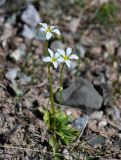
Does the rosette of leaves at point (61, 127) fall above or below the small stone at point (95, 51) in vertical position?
below

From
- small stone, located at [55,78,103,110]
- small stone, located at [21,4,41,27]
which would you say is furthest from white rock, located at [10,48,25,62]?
small stone, located at [55,78,103,110]

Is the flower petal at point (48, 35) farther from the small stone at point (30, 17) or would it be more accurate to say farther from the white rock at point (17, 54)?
the small stone at point (30, 17)

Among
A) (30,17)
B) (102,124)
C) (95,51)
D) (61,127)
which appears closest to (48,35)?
(61,127)

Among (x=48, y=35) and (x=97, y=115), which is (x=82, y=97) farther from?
(x=48, y=35)

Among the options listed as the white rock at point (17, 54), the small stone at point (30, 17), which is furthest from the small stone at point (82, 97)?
the small stone at point (30, 17)

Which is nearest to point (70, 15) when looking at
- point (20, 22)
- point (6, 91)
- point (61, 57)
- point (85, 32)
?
point (85, 32)

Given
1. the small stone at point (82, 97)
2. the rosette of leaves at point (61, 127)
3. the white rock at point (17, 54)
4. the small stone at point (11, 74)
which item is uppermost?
the white rock at point (17, 54)

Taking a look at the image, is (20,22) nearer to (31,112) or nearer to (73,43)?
(73,43)

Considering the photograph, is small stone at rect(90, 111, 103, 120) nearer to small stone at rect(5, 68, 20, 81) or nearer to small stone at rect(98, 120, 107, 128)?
small stone at rect(98, 120, 107, 128)
